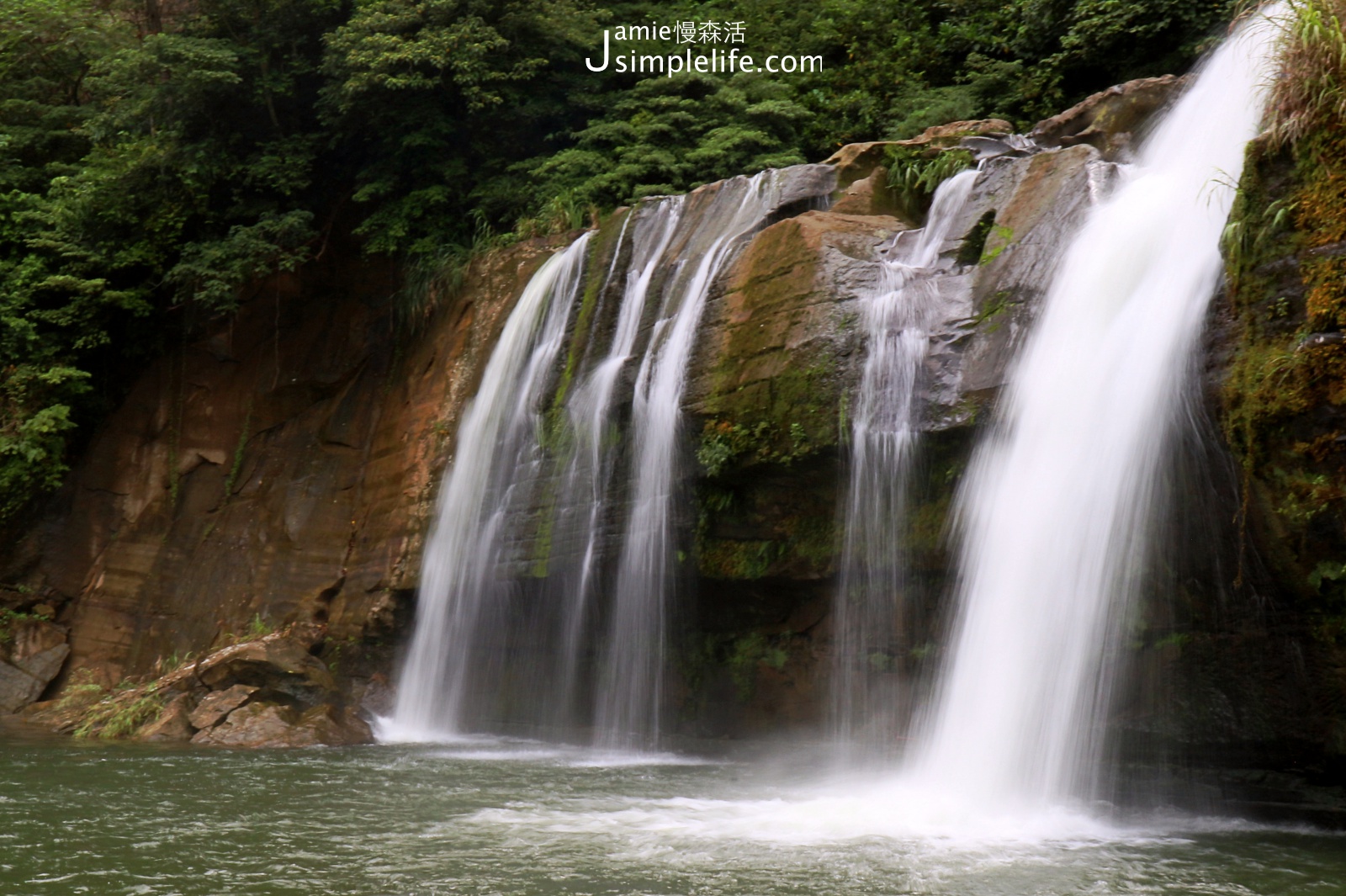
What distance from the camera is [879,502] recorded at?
9.23 m

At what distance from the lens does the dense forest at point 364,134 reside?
15750 millimetres

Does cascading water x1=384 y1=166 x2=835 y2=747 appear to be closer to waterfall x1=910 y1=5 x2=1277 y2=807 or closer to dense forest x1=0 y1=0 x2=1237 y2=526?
dense forest x1=0 y1=0 x2=1237 y2=526

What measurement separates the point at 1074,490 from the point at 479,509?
763 cm

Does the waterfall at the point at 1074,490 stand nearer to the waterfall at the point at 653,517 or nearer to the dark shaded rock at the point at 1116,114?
the dark shaded rock at the point at 1116,114

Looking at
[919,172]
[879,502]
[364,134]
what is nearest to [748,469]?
[879,502]

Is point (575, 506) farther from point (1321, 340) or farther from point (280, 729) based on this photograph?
point (1321, 340)

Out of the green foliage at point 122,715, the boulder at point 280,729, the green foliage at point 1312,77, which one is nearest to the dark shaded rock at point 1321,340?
the green foliage at point 1312,77

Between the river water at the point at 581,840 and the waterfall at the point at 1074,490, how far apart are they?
61 cm

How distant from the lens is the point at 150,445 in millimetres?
17797

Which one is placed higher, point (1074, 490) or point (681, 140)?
point (681, 140)

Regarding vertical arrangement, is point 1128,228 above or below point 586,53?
below

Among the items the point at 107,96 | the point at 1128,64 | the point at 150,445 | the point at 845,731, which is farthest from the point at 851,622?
the point at 107,96

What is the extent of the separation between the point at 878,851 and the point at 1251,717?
2.79 metres

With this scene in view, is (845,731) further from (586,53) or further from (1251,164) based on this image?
(586,53)
